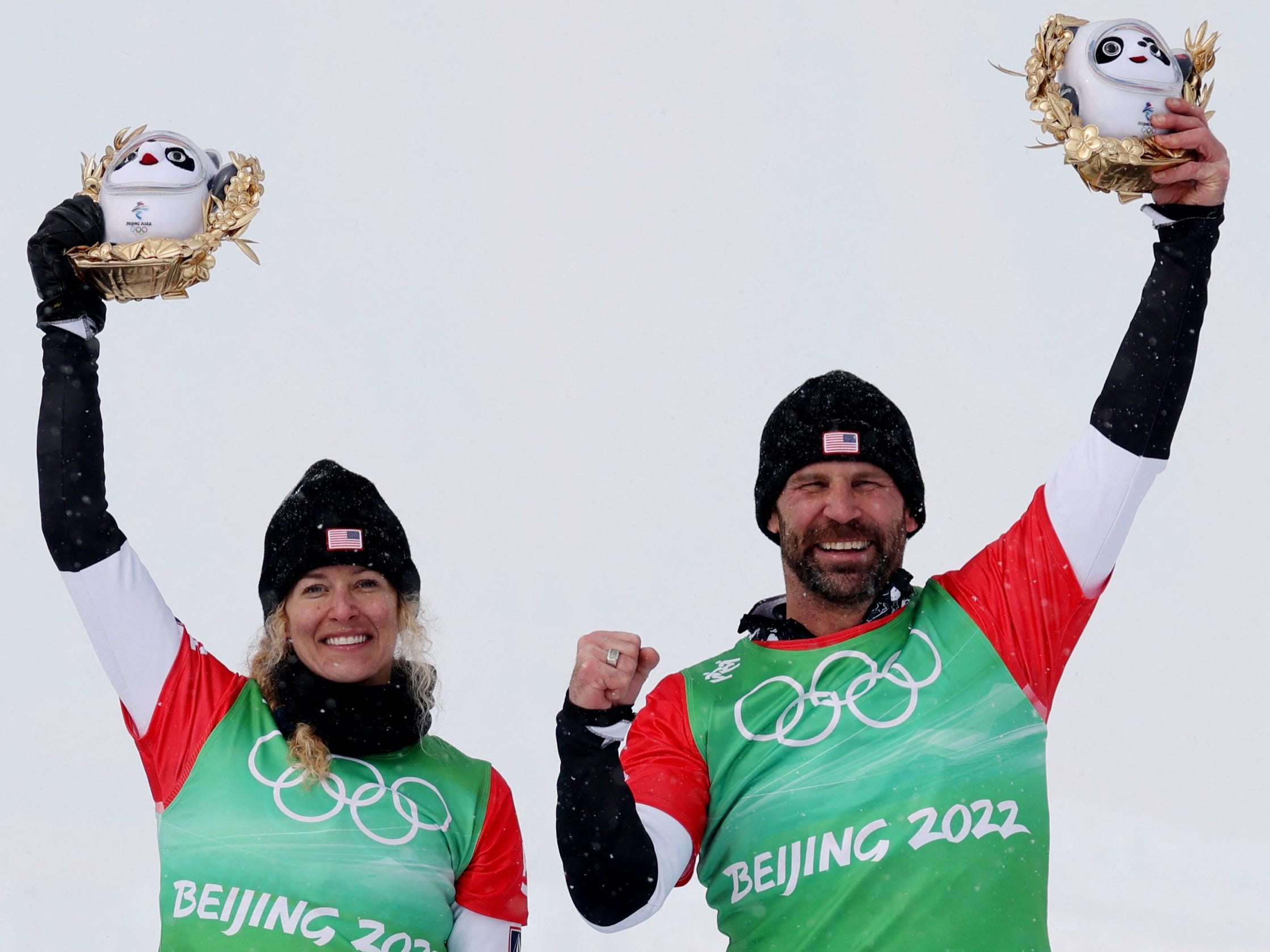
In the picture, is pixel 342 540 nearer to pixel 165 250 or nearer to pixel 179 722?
pixel 179 722

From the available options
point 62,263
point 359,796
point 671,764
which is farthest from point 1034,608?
point 62,263

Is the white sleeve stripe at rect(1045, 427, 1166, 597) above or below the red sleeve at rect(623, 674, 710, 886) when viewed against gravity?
above

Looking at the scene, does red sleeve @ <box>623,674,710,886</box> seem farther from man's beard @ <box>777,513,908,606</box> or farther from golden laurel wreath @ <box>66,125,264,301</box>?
golden laurel wreath @ <box>66,125,264,301</box>

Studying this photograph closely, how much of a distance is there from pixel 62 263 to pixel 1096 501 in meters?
2.89

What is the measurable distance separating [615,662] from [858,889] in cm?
90

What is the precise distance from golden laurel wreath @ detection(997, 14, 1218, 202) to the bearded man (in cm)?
5

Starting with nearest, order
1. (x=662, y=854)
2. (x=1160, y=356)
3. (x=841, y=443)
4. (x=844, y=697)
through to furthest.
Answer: (x=662, y=854) < (x=1160, y=356) < (x=844, y=697) < (x=841, y=443)

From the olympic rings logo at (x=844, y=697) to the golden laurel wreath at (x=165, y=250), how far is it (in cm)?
193

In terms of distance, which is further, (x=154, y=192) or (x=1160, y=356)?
(x=154, y=192)

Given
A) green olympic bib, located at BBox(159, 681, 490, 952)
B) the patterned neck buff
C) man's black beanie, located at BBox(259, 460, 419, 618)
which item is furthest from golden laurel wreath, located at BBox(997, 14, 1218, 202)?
green olympic bib, located at BBox(159, 681, 490, 952)

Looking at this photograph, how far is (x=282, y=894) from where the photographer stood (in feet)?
12.2

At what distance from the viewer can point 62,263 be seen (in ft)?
13.1

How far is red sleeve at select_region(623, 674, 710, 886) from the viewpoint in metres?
3.75

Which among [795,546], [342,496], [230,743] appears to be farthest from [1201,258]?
[230,743]
